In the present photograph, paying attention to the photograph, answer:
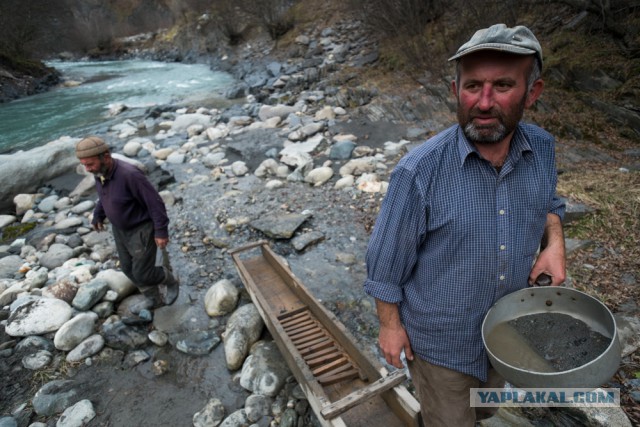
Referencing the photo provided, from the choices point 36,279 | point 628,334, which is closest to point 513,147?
point 628,334

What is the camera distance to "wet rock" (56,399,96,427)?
3.27 metres

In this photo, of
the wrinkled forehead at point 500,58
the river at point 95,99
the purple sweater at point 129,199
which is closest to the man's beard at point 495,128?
the wrinkled forehead at point 500,58

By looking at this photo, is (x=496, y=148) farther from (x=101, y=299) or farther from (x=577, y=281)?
(x=101, y=299)

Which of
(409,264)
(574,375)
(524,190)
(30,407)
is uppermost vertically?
(524,190)

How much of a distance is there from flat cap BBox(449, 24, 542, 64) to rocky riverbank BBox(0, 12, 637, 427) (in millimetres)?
2047

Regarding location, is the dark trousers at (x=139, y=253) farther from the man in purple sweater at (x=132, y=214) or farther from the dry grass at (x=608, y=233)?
the dry grass at (x=608, y=233)

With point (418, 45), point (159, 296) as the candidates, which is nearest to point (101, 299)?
point (159, 296)

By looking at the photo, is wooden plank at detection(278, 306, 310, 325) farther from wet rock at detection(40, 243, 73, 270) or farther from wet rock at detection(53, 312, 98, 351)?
wet rock at detection(40, 243, 73, 270)

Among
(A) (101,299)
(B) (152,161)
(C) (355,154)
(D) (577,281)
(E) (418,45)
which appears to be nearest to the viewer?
(D) (577,281)

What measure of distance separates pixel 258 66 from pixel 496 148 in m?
17.7

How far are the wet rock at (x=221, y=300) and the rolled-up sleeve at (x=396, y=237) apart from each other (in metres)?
2.97

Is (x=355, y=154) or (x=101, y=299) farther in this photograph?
(x=355, y=154)

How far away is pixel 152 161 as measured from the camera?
8.66 metres

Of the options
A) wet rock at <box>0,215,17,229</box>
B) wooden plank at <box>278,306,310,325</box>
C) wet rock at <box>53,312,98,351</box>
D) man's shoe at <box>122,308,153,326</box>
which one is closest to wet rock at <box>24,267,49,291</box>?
wet rock at <box>53,312,98,351</box>
